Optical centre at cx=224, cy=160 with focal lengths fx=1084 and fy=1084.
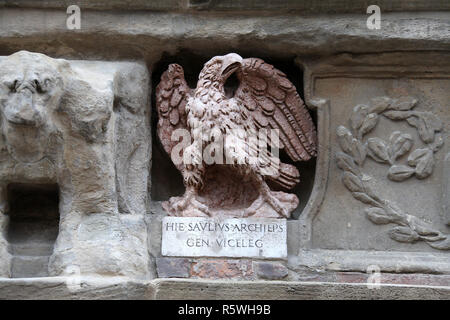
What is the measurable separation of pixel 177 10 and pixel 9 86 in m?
0.78

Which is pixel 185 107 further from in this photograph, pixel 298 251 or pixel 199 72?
pixel 298 251

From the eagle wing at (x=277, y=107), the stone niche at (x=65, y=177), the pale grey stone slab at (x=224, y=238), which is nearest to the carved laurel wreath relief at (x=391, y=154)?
the eagle wing at (x=277, y=107)

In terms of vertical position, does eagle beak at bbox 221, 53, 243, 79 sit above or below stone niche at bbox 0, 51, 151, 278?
above

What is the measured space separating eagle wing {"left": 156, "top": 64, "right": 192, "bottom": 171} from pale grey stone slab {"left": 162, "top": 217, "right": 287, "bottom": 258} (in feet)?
1.07

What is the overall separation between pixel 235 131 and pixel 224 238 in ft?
1.30

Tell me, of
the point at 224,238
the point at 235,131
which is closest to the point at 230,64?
the point at 235,131

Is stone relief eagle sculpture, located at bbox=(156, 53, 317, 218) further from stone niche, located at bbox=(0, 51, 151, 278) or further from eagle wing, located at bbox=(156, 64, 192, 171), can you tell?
stone niche, located at bbox=(0, 51, 151, 278)

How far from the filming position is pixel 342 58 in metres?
4.15

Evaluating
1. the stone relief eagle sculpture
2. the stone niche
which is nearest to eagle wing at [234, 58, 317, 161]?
the stone relief eagle sculpture

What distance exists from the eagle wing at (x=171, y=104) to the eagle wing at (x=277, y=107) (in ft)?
0.68

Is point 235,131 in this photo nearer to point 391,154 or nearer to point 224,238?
point 224,238

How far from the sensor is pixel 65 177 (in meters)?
3.84

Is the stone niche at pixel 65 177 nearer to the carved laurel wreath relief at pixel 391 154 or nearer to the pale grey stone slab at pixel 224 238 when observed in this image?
the pale grey stone slab at pixel 224 238

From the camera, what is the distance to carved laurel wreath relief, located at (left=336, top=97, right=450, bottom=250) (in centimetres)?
402
